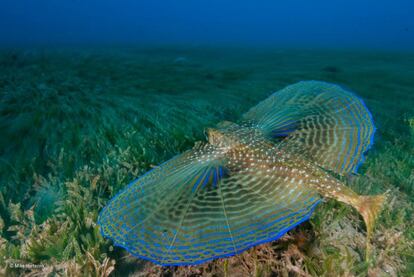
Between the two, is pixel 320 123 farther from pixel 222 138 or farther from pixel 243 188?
pixel 243 188

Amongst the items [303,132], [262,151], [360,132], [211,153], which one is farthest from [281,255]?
[360,132]

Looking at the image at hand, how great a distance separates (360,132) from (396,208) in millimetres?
853

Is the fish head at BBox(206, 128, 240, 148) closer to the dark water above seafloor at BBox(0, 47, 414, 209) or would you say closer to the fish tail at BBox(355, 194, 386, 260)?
the dark water above seafloor at BBox(0, 47, 414, 209)

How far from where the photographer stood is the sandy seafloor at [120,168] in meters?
2.11

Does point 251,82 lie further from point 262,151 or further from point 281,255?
point 281,255

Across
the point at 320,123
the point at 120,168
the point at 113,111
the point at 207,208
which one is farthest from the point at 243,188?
the point at 113,111

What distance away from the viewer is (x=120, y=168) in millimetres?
3203

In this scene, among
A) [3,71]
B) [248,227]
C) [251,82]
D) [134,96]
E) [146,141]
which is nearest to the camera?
[248,227]

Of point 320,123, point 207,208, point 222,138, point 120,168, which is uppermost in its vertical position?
point 320,123

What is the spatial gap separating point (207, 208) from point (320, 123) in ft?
5.08

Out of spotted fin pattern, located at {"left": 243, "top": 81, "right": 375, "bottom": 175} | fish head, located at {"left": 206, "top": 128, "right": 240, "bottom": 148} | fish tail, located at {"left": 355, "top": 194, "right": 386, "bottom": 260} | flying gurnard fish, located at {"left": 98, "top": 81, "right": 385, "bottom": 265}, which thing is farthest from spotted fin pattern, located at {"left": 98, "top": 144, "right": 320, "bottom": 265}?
spotted fin pattern, located at {"left": 243, "top": 81, "right": 375, "bottom": 175}

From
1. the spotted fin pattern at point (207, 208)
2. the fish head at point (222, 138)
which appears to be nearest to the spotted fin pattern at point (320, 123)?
the fish head at point (222, 138)

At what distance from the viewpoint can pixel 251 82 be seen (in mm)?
6895

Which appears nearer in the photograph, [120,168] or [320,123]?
[320,123]
